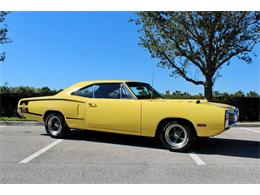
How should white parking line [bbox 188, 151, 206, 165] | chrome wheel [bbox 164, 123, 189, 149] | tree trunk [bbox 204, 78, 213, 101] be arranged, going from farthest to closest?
tree trunk [bbox 204, 78, 213, 101]
chrome wheel [bbox 164, 123, 189, 149]
white parking line [bbox 188, 151, 206, 165]

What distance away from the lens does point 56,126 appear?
833 cm

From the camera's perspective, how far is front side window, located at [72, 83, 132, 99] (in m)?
7.29

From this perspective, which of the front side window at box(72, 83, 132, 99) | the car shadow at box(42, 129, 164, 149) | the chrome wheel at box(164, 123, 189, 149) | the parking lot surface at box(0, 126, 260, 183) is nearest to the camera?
the parking lot surface at box(0, 126, 260, 183)

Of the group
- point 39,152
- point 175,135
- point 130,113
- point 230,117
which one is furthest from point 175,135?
point 39,152

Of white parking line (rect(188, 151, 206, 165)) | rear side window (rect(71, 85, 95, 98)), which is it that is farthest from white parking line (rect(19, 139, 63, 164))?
white parking line (rect(188, 151, 206, 165))

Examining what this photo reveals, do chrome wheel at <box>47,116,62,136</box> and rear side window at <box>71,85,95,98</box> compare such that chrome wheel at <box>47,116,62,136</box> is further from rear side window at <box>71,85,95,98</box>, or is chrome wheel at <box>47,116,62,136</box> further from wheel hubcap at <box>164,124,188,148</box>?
wheel hubcap at <box>164,124,188,148</box>

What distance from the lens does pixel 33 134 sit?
9094 millimetres

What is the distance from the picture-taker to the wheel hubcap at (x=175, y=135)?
21.7 ft

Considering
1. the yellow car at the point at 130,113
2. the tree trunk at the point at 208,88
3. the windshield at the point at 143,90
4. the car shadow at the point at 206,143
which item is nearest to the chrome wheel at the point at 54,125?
the yellow car at the point at 130,113

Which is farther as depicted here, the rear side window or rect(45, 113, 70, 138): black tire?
rect(45, 113, 70, 138): black tire

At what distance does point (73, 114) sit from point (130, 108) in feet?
5.22

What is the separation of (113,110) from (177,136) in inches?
60.3

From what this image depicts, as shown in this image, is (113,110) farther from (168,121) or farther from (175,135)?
(175,135)

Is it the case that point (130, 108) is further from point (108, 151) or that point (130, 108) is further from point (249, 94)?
point (249, 94)
